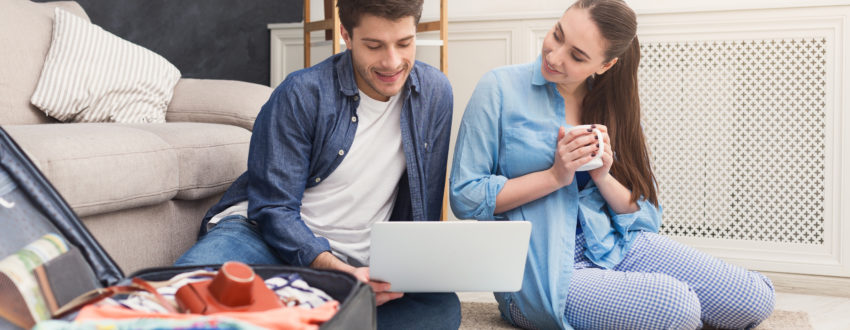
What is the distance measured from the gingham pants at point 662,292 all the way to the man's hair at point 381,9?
683mm

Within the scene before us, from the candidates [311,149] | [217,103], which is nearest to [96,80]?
[217,103]

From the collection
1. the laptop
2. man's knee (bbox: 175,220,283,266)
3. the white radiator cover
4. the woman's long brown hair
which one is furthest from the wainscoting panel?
man's knee (bbox: 175,220,283,266)

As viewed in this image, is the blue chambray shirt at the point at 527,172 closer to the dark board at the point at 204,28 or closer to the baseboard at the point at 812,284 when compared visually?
the baseboard at the point at 812,284

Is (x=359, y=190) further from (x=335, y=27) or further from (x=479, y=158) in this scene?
(x=335, y=27)

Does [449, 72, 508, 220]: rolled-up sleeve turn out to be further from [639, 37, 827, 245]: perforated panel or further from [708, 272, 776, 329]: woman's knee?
[639, 37, 827, 245]: perforated panel

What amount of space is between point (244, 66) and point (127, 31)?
0.65 m

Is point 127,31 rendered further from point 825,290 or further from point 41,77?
point 825,290

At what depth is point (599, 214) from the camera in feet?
5.39

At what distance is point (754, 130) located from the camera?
2379 millimetres

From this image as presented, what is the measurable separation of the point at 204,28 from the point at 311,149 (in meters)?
1.59

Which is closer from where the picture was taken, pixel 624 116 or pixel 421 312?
pixel 421 312

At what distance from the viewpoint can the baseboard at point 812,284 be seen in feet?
7.49

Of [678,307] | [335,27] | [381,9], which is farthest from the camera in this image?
[335,27]

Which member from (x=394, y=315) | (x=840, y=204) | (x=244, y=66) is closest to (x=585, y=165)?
(x=394, y=315)
